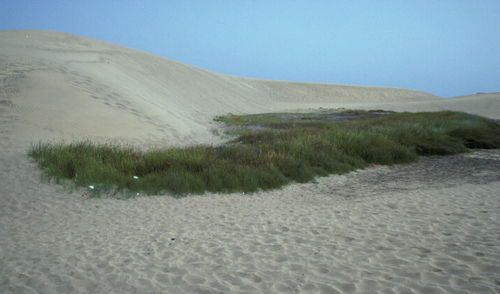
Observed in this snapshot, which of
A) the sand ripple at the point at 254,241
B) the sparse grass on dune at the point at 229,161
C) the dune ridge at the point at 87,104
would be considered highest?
the dune ridge at the point at 87,104

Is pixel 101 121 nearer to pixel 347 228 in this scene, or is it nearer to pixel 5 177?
pixel 5 177

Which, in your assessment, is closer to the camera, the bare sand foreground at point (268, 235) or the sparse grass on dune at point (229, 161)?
the bare sand foreground at point (268, 235)

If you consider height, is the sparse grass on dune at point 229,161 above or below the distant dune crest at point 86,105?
below

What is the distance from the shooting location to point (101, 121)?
14789 mm

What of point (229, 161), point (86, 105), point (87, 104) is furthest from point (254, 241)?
point (87, 104)

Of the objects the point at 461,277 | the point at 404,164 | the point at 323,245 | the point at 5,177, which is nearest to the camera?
the point at 461,277

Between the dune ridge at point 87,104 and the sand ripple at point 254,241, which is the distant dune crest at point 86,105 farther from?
Result: the sand ripple at point 254,241

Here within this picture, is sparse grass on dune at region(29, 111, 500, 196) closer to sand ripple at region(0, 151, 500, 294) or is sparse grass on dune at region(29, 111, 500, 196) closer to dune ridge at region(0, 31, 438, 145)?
sand ripple at region(0, 151, 500, 294)

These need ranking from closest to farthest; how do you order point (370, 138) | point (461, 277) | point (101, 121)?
point (461, 277), point (370, 138), point (101, 121)

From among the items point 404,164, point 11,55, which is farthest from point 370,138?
point 11,55

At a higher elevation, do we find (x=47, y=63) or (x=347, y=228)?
(x=47, y=63)

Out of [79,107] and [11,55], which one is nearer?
[79,107]

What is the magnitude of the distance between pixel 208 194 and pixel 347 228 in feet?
11.3

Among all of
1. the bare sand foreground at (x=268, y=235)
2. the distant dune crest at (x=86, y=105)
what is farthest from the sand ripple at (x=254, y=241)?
the distant dune crest at (x=86, y=105)
